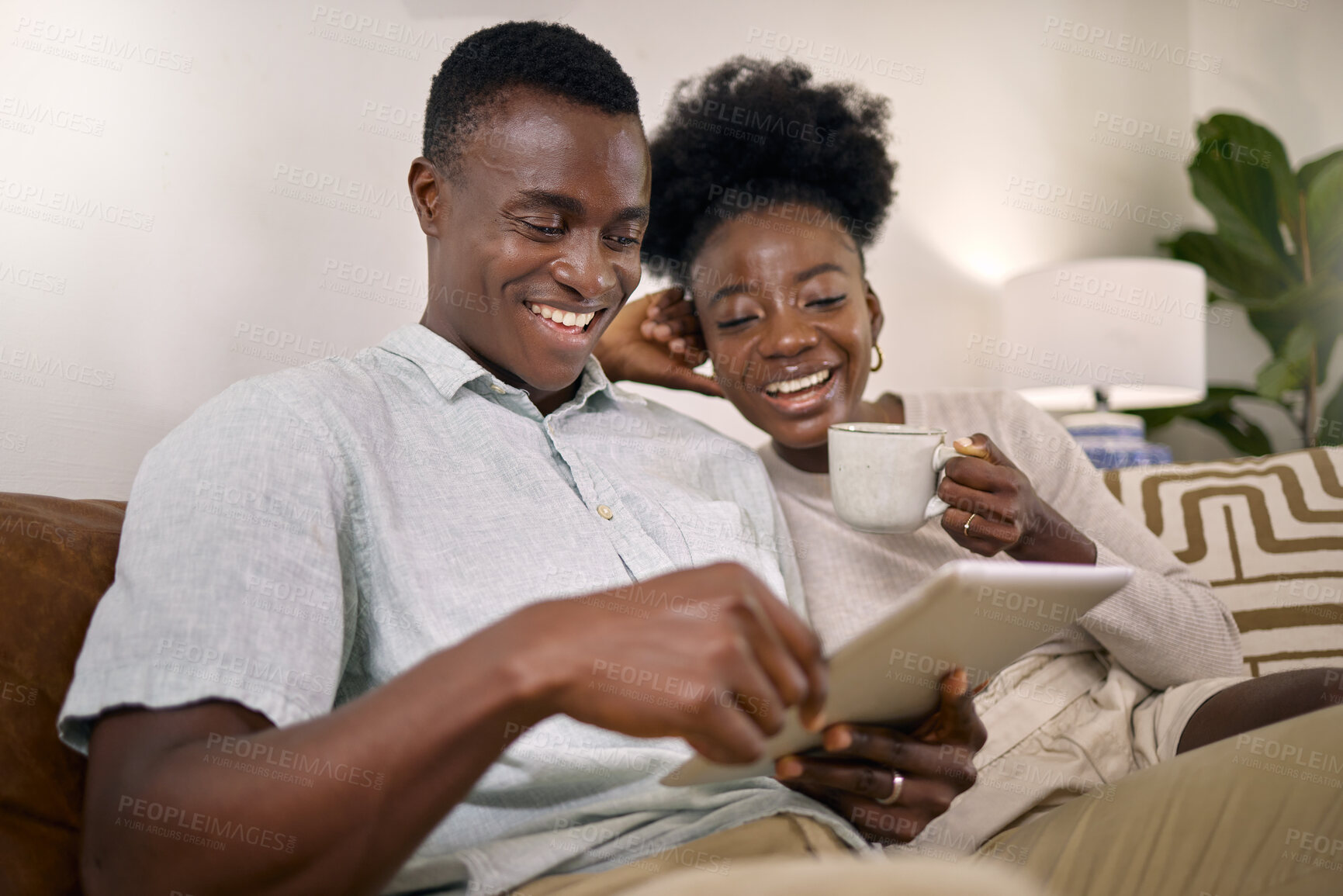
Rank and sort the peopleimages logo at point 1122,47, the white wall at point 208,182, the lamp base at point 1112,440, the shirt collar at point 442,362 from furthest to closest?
1. the peopleimages logo at point 1122,47
2. the lamp base at point 1112,440
3. the white wall at point 208,182
4. the shirt collar at point 442,362

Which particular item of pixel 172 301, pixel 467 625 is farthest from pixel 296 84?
pixel 467 625

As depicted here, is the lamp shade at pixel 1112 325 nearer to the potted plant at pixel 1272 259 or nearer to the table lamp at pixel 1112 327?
the table lamp at pixel 1112 327

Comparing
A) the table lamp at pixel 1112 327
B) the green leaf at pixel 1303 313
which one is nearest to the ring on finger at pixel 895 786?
the table lamp at pixel 1112 327

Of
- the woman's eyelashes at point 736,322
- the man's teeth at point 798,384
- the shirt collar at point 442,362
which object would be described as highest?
the woman's eyelashes at point 736,322

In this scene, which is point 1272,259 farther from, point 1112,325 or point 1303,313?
point 1112,325

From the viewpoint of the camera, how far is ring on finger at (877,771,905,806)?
828 millimetres

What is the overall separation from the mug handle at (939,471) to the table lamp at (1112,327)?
1.49 metres

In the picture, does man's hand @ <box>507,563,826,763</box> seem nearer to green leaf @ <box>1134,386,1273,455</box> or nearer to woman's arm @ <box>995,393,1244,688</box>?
woman's arm @ <box>995,393,1244,688</box>

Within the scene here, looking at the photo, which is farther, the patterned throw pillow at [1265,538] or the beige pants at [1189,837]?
the patterned throw pillow at [1265,538]

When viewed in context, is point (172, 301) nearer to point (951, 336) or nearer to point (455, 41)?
point (455, 41)

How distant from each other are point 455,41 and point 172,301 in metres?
0.69

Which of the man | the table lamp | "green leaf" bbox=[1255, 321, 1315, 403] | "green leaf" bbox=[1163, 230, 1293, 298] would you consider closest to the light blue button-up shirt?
the man

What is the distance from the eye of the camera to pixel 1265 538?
4.74 feet

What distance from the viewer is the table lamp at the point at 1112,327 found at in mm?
2484
